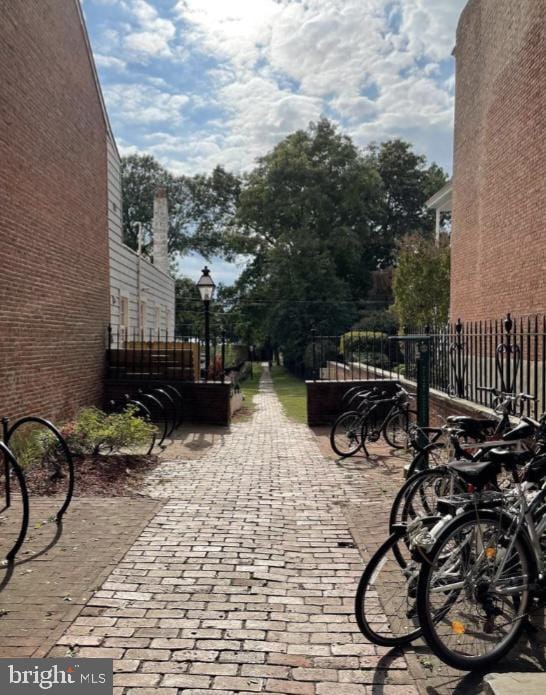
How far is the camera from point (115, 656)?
307 cm

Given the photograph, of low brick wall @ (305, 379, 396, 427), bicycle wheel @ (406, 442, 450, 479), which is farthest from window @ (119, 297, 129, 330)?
bicycle wheel @ (406, 442, 450, 479)

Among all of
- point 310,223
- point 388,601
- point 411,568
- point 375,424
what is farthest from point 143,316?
point 310,223

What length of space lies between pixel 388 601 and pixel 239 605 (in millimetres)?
921

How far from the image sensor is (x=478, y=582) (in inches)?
119

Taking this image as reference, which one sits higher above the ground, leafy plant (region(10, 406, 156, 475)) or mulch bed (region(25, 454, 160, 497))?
leafy plant (region(10, 406, 156, 475))

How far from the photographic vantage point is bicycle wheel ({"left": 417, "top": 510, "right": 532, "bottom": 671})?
295 cm

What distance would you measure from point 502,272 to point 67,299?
8.91 m

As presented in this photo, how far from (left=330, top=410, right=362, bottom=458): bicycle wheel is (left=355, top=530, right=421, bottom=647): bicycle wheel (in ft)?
16.2

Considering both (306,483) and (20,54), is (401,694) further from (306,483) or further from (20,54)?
(20,54)

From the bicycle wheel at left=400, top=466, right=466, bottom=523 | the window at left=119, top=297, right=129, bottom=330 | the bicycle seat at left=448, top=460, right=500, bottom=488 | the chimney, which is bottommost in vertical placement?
the bicycle wheel at left=400, top=466, right=466, bottom=523

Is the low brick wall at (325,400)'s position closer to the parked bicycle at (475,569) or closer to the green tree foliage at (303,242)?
the parked bicycle at (475,569)

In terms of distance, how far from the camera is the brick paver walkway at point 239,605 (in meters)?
2.92

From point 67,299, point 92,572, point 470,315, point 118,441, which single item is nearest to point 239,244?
point 470,315

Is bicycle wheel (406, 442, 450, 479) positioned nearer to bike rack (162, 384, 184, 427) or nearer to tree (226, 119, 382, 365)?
bike rack (162, 384, 184, 427)
